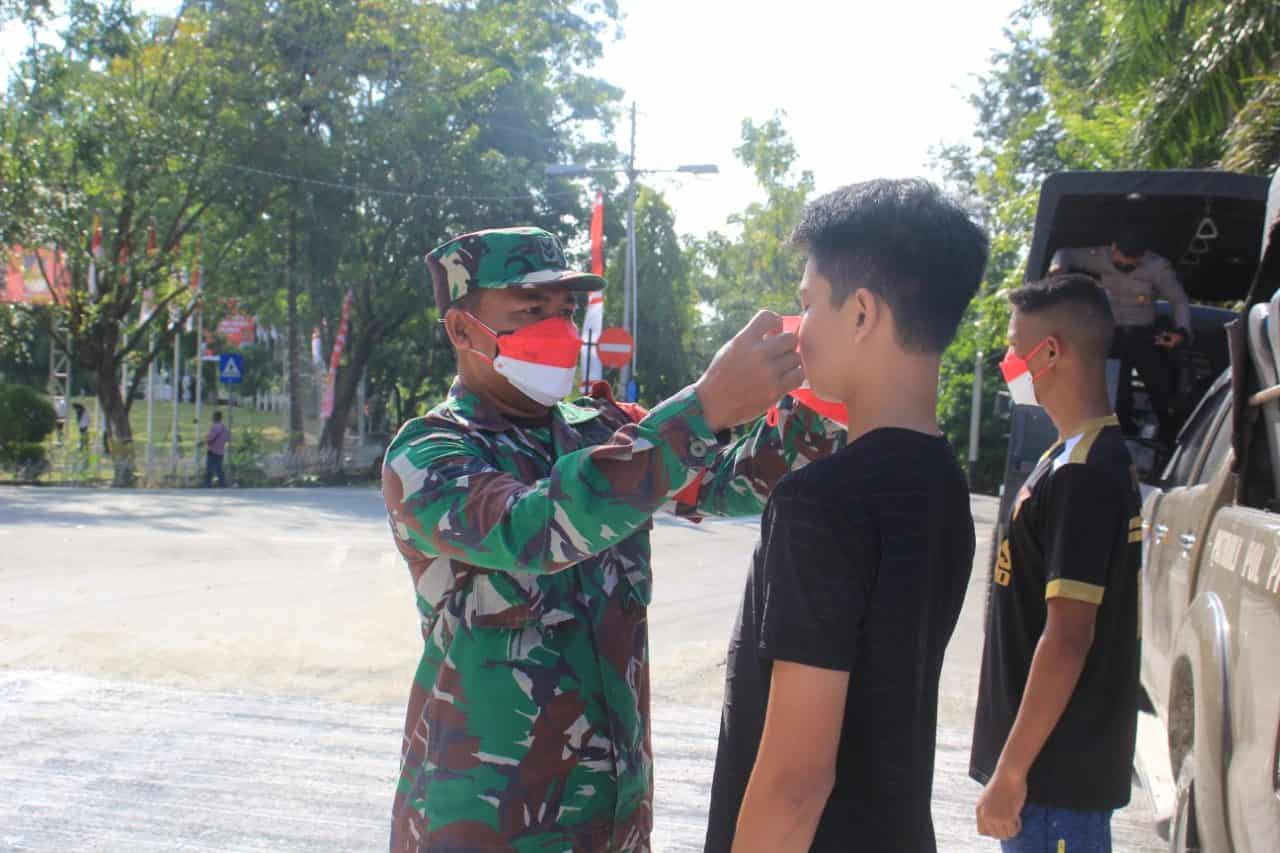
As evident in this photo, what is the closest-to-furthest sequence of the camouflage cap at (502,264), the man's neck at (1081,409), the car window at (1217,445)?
1. the camouflage cap at (502,264)
2. the man's neck at (1081,409)
3. the car window at (1217,445)

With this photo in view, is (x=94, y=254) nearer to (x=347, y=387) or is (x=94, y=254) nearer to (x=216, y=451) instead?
(x=216, y=451)

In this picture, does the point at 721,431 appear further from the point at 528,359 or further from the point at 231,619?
the point at 231,619

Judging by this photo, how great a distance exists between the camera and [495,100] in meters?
31.3

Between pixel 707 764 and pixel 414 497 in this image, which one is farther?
pixel 707 764

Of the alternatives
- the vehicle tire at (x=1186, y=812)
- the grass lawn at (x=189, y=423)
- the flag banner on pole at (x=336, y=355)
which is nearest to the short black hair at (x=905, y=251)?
the vehicle tire at (x=1186, y=812)

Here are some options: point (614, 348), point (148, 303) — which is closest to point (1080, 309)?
point (614, 348)

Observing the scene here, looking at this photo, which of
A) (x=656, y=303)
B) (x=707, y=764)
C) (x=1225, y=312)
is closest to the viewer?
(x=707, y=764)

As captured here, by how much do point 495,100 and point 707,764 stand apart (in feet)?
91.4

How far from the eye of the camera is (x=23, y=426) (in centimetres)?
2527

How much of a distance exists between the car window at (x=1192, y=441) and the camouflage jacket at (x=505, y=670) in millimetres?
3137

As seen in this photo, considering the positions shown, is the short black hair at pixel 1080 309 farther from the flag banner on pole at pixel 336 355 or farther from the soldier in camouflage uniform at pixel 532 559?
the flag banner on pole at pixel 336 355

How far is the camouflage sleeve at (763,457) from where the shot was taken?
8.16ft

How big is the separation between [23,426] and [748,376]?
26.6 metres

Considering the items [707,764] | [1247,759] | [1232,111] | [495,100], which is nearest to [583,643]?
[1247,759]
